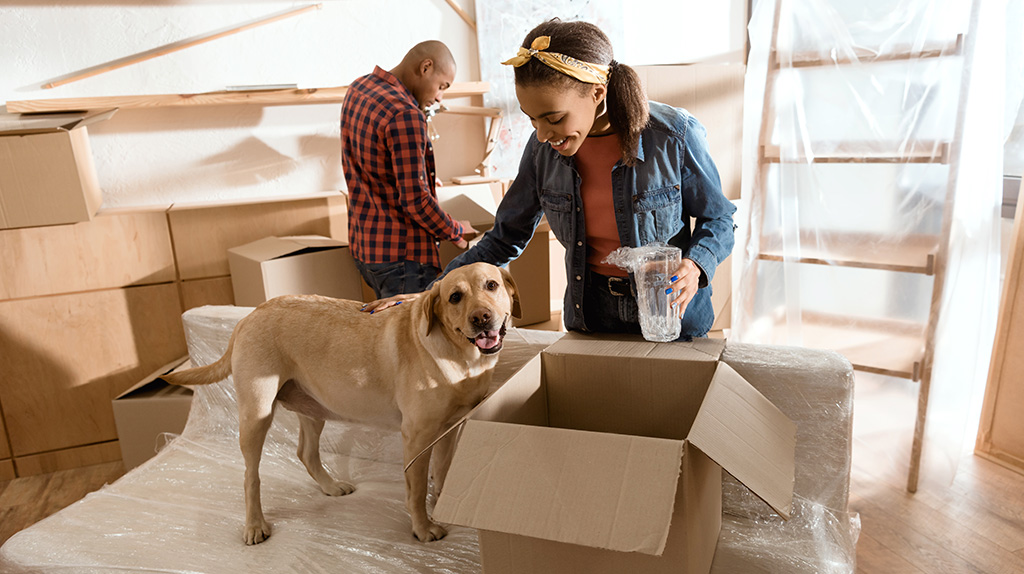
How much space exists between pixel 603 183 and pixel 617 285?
23 centimetres

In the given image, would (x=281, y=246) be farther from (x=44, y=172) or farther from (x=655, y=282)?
(x=655, y=282)

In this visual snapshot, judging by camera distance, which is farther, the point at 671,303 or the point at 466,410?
the point at 466,410

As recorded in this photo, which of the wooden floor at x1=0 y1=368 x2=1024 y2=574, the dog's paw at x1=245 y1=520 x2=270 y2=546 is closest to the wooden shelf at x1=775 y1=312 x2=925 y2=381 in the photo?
the wooden floor at x1=0 y1=368 x2=1024 y2=574

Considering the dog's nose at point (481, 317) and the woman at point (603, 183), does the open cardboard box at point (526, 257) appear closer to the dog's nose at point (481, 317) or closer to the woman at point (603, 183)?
the woman at point (603, 183)

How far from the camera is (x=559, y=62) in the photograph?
1.26 metres

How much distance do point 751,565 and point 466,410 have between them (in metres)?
0.63

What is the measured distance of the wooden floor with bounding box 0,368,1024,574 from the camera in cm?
213

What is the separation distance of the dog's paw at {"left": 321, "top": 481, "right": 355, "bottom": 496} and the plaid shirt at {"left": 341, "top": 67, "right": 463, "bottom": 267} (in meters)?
0.99

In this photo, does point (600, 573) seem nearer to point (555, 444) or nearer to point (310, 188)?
point (555, 444)

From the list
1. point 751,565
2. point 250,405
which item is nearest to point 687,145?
point 751,565

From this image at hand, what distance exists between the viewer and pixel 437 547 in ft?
4.63

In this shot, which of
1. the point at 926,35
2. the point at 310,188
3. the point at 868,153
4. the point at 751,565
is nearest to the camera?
the point at 751,565

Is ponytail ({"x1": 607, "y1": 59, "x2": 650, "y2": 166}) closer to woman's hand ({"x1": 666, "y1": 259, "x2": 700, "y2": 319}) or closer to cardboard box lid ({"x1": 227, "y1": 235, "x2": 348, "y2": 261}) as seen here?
woman's hand ({"x1": 666, "y1": 259, "x2": 700, "y2": 319})

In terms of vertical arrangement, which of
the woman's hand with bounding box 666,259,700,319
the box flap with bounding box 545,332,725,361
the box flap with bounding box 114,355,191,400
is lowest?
the box flap with bounding box 114,355,191,400
